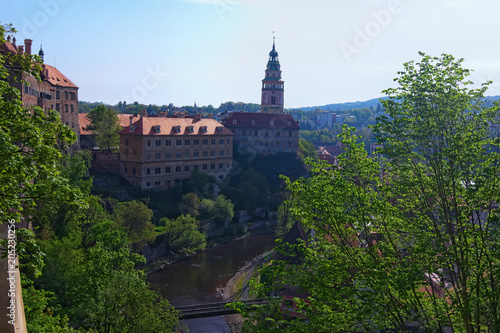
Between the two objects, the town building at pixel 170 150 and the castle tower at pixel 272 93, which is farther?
the castle tower at pixel 272 93

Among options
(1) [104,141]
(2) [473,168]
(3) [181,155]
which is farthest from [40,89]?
(2) [473,168]

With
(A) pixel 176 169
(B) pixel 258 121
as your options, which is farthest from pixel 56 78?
(B) pixel 258 121

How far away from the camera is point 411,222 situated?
1455 cm

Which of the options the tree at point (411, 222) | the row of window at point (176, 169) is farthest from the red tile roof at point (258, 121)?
the tree at point (411, 222)

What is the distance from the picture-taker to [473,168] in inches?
562

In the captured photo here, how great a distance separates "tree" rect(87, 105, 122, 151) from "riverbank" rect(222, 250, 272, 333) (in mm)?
28179

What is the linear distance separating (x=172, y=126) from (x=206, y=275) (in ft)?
90.9

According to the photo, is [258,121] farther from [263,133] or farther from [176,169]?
[176,169]

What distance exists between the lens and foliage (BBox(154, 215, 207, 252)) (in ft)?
184

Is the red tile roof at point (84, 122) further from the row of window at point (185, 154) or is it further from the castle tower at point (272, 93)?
the castle tower at point (272, 93)

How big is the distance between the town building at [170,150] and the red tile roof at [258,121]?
37.5 ft

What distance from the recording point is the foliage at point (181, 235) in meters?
56.2

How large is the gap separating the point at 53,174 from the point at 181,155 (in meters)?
61.4

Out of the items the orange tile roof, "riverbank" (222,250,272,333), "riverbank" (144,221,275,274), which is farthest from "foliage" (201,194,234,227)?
the orange tile roof
